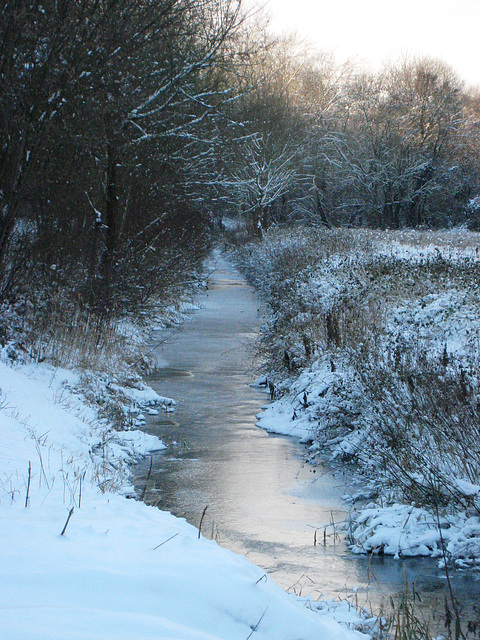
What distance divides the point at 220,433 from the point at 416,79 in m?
35.0

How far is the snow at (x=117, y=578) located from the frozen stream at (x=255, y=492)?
928 mm

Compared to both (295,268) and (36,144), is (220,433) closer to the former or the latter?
(36,144)

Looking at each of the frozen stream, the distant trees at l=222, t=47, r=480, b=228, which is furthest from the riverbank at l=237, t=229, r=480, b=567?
the distant trees at l=222, t=47, r=480, b=228

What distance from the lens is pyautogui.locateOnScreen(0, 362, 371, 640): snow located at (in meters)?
2.95

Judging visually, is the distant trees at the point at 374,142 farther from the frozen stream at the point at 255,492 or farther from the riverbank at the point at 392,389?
the frozen stream at the point at 255,492

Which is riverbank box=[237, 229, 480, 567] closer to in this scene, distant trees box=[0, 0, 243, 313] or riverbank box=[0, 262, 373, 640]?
riverbank box=[0, 262, 373, 640]

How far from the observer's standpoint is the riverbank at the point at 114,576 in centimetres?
296

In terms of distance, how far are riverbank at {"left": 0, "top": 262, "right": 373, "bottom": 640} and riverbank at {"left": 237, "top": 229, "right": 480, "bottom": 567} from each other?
1432 millimetres

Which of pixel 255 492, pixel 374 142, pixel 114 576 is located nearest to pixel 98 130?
pixel 255 492

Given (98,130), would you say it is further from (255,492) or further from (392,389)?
(255,492)

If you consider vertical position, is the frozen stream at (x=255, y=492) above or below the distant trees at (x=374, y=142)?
below

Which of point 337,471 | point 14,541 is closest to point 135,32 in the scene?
point 337,471

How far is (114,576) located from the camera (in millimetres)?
3479

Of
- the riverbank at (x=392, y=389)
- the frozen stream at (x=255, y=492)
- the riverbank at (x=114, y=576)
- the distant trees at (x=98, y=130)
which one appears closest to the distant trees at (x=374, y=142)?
the distant trees at (x=98, y=130)
